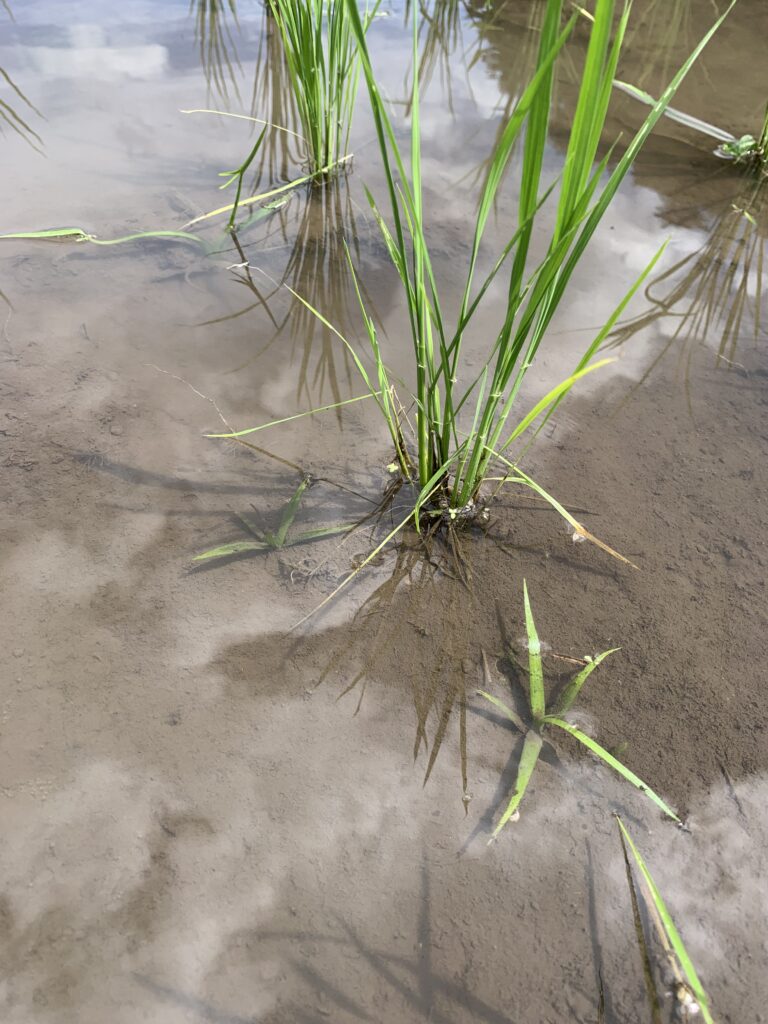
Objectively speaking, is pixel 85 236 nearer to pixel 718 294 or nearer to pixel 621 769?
pixel 718 294

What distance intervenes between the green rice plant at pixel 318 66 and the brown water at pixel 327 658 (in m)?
0.26

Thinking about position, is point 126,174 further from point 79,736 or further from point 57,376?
point 79,736

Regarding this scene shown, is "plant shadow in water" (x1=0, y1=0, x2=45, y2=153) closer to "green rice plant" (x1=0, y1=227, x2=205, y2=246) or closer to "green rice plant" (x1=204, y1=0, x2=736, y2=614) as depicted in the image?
"green rice plant" (x1=0, y1=227, x2=205, y2=246)

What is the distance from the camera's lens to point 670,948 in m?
1.05

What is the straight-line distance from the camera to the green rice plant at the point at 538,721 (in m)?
1.17

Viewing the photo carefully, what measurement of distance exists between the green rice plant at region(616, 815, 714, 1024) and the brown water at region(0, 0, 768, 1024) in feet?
0.07

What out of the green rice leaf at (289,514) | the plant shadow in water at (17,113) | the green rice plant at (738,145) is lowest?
the green rice leaf at (289,514)

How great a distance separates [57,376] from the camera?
181 cm

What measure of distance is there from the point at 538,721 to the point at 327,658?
15.0 inches

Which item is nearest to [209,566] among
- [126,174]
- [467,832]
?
[467,832]

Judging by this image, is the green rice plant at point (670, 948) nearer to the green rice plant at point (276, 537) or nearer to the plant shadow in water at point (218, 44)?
the green rice plant at point (276, 537)

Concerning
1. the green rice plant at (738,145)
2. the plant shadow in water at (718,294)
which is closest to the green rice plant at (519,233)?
the plant shadow in water at (718,294)

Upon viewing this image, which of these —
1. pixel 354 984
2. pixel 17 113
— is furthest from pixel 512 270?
pixel 17 113

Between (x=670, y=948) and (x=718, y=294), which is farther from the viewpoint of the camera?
(x=718, y=294)
